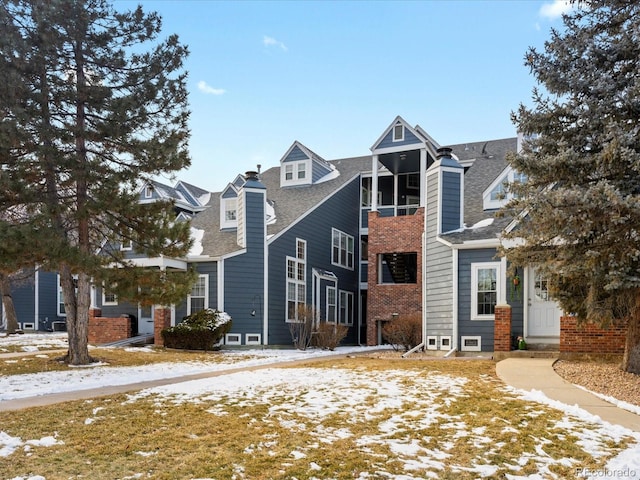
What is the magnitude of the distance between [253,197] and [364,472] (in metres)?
14.9

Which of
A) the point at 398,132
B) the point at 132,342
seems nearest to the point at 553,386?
the point at 398,132

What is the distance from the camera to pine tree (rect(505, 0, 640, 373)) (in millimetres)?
7574

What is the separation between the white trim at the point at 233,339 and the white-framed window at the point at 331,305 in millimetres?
4760

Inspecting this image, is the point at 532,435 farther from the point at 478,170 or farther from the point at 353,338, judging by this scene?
the point at 353,338

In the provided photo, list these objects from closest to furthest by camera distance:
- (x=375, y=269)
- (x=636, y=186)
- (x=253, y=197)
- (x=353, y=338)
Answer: (x=636, y=186) → (x=253, y=197) → (x=375, y=269) → (x=353, y=338)

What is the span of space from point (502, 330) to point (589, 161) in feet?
21.3

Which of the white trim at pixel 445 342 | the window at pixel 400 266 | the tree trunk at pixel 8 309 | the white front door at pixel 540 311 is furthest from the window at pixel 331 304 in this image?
the tree trunk at pixel 8 309

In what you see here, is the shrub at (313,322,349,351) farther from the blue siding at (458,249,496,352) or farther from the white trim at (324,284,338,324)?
the blue siding at (458,249,496,352)

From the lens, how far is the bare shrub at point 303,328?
61.0 ft

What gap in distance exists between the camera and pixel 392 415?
6.40 m

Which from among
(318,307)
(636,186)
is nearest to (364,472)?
(636,186)

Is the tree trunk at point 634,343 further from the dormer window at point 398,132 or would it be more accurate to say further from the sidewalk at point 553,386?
the dormer window at point 398,132

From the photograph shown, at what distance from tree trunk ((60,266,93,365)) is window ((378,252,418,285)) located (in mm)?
10848

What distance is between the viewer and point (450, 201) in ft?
53.1
